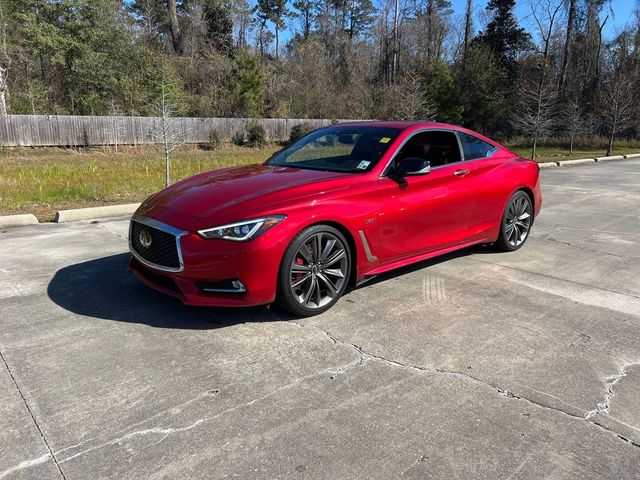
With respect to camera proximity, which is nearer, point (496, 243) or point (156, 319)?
point (156, 319)

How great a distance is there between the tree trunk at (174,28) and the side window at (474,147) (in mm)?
43607

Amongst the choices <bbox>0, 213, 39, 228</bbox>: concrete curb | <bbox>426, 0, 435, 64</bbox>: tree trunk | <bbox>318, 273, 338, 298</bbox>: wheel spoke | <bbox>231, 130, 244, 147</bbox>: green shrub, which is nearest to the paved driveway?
<bbox>318, 273, 338, 298</bbox>: wheel spoke

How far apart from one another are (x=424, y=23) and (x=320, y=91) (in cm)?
2020

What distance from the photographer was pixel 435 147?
5.32m

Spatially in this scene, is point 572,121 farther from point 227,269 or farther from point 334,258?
point 227,269

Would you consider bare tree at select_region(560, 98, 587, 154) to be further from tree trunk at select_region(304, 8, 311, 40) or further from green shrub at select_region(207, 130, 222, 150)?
tree trunk at select_region(304, 8, 311, 40)

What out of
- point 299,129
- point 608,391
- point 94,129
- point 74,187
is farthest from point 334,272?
point 299,129

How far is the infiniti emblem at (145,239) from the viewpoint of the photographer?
13.3ft

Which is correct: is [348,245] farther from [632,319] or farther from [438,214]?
[632,319]

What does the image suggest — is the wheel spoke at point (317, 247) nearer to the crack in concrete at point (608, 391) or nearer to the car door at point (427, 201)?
the car door at point (427, 201)

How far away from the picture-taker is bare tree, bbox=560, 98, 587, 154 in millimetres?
29881

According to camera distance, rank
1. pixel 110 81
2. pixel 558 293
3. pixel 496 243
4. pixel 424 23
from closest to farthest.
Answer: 1. pixel 558 293
2. pixel 496 243
3. pixel 110 81
4. pixel 424 23

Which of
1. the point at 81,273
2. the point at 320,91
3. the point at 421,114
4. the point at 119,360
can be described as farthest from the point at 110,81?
the point at 119,360

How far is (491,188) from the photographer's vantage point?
18.4 ft
